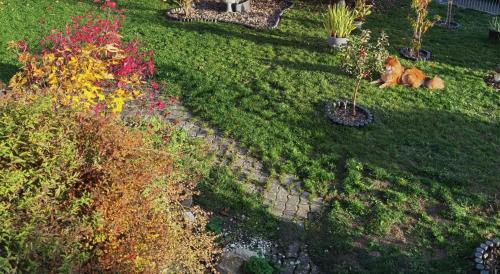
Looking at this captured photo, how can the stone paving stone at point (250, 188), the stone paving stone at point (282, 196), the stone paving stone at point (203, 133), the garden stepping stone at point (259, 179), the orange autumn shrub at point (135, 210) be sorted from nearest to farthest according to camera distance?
the orange autumn shrub at point (135, 210) → the garden stepping stone at point (259, 179) → the stone paving stone at point (282, 196) → the stone paving stone at point (250, 188) → the stone paving stone at point (203, 133)

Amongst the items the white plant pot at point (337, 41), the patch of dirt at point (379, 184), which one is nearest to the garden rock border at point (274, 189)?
the patch of dirt at point (379, 184)

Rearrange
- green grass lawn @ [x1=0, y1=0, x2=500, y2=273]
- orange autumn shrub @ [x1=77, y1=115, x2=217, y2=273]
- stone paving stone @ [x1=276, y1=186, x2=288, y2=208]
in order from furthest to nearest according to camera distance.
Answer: stone paving stone @ [x1=276, y1=186, x2=288, y2=208]
green grass lawn @ [x1=0, y1=0, x2=500, y2=273]
orange autumn shrub @ [x1=77, y1=115, x2=217, y2=273]

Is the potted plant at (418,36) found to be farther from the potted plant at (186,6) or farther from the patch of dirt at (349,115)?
the potted plant at (186,6)

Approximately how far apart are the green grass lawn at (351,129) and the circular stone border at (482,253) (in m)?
0.20

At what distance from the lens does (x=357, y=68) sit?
9.13 m

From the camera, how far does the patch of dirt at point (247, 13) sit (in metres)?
14.1

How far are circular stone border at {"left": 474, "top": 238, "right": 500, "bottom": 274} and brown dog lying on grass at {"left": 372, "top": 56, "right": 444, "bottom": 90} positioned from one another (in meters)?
4.81

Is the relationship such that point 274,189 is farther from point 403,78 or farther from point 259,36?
point 259,36

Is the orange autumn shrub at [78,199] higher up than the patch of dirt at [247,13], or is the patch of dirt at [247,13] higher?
the patch of dirt at [247,13]

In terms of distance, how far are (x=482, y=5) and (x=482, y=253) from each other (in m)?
13.0

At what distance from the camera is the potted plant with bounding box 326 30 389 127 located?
9.05 m

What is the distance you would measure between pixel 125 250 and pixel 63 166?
37.6 inches

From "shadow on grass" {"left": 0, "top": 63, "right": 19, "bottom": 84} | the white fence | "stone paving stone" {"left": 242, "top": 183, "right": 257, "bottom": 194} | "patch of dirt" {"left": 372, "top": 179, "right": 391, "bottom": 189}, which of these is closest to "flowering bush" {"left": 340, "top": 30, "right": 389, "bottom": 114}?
"patch of dirt" {"left": 372, "top": 179, "right": 391, "bottom": 189}

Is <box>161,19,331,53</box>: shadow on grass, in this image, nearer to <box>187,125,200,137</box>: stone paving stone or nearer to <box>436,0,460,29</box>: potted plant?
<box>436,0,460,29</box>: potted plant
